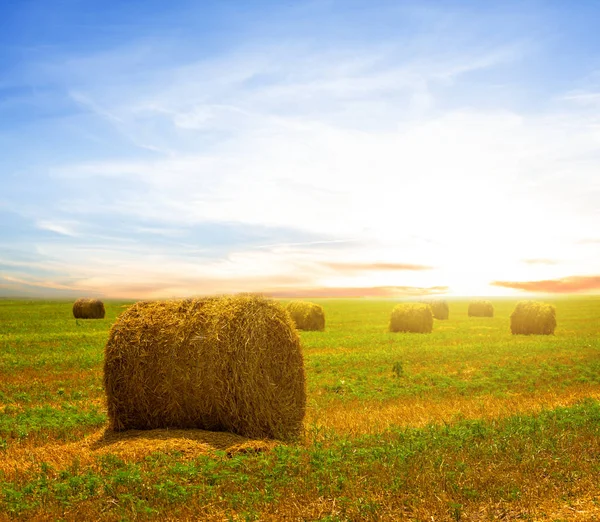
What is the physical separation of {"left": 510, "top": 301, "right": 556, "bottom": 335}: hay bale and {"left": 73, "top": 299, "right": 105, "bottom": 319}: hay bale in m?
35.1

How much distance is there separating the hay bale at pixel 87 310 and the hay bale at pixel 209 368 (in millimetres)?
40787

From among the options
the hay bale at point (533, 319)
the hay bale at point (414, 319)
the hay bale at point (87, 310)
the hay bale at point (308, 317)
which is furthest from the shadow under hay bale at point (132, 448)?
the hay bale at point (87, 310)

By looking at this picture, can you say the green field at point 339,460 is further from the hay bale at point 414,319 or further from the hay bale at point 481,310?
the hay bale at point 481,310

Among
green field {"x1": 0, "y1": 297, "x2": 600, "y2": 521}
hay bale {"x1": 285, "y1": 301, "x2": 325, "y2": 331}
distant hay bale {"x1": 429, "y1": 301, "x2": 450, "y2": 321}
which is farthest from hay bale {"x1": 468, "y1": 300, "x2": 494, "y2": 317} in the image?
green field {"x1": 0, "y1": 297, "x2": 600, "y2": 521}

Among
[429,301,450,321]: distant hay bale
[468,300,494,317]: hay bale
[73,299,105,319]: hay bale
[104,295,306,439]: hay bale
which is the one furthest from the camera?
[468,300,494,317]: hay bale

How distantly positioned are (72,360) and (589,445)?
19314 mm

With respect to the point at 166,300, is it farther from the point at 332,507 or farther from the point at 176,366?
the point at 332,507

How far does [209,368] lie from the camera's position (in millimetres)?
11273

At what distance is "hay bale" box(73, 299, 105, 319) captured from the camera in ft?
165

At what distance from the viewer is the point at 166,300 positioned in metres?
12.7

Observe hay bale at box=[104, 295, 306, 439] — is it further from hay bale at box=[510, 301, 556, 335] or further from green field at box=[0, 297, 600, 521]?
hay bale at box=[510, 301, 556, 335]

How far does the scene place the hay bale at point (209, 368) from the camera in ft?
37.0

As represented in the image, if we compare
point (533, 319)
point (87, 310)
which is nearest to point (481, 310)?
point (533, 319)

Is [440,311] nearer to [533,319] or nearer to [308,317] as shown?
[533,319]
